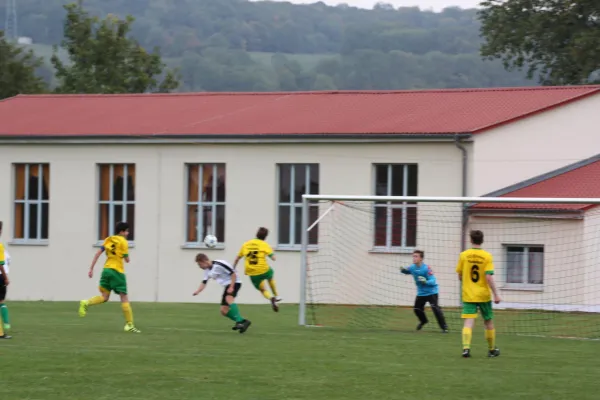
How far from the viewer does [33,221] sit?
120ft

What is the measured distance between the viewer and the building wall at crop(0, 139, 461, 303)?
105ft

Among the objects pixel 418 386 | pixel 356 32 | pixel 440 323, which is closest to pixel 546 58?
pixel 440 323

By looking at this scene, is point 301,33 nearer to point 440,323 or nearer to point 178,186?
point 178,186

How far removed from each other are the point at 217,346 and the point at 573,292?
11.2 metres

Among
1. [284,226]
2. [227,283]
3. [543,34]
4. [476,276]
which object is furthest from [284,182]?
[543,34]

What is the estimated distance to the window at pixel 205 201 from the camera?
34438 mm

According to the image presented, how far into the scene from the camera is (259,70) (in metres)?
115

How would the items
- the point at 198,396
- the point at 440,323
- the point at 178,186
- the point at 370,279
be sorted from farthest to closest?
1. the point at 178,186
2. the point at 370,279
3. the point at 440,323
4. the point at 198,396

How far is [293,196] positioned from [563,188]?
703 cm

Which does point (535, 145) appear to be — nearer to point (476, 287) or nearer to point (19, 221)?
point (19, 221)

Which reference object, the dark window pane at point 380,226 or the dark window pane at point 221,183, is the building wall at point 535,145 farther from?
the dark window pane at point 221,183

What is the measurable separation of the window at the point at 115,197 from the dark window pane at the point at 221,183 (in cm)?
250

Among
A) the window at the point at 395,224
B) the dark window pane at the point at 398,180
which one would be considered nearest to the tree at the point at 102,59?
the dark window pane at the point at 398,180

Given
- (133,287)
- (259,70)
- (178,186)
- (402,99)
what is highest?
(259,70)
